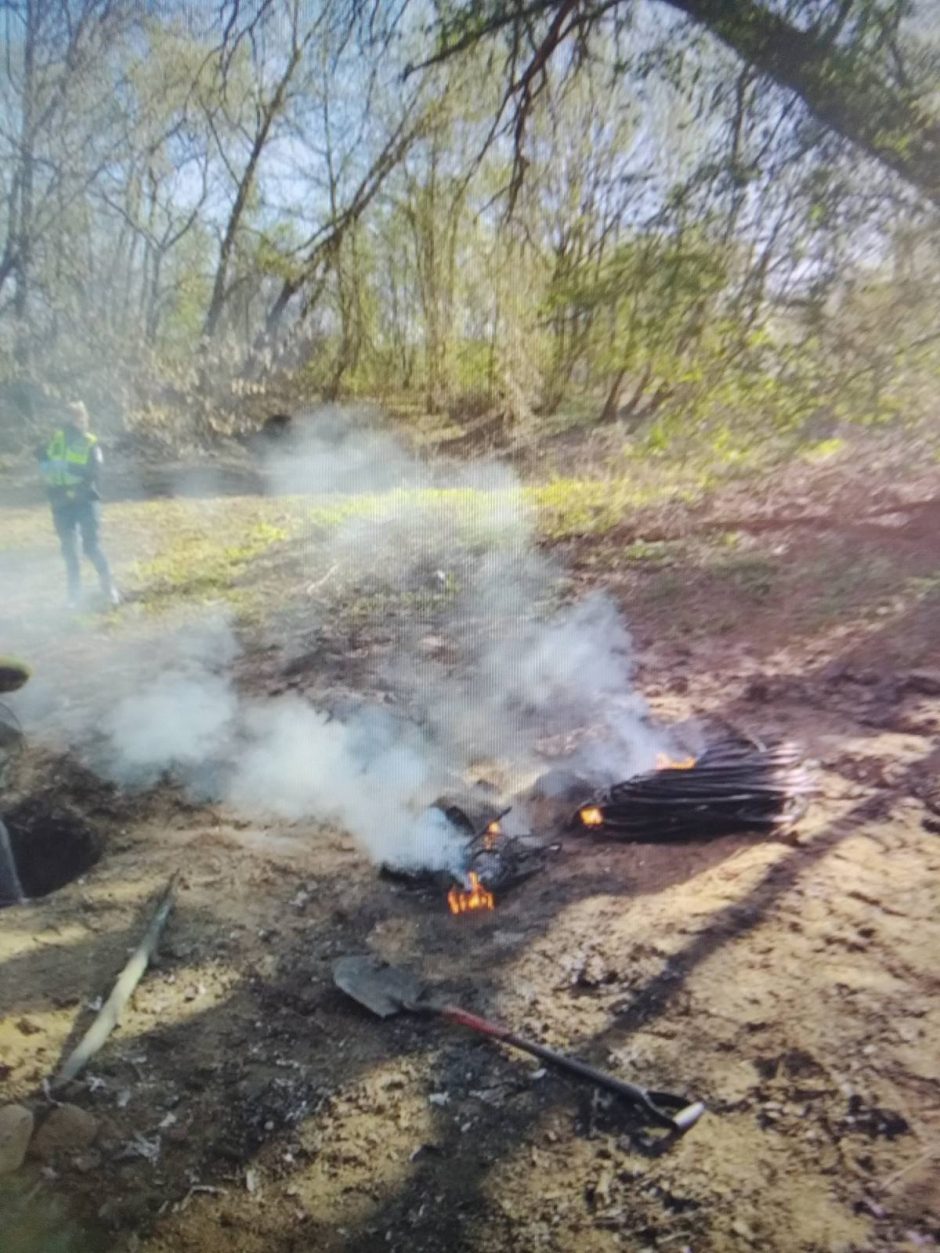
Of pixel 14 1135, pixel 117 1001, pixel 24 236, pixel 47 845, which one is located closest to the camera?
pixel 14 1135

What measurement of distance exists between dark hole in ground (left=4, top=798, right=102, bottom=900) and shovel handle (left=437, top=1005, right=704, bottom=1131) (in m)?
2.98

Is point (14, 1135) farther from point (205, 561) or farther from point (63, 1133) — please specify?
point (205, 561)

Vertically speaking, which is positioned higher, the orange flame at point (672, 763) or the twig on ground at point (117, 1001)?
the orange flame at point (672, 763)

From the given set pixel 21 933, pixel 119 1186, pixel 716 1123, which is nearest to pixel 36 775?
pixel 21 933

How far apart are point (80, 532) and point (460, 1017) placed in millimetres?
7442

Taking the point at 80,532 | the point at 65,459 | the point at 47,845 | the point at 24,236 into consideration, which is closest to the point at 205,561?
the point at 80,532

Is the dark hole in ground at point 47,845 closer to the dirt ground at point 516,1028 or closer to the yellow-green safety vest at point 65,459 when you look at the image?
the dirt ground at point 516,1028

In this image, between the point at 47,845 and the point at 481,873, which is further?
the point at 47,845

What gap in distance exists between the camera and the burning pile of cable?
14.7 feet

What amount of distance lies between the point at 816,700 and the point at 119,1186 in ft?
16.8

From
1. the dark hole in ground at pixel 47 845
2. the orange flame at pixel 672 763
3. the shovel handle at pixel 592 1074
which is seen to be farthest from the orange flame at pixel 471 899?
the dark hole in ground at pixel 47 845

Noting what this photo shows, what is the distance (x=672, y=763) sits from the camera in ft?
17.3

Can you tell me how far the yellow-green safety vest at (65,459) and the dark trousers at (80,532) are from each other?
0.27 meters

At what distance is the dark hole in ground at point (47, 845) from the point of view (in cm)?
536
